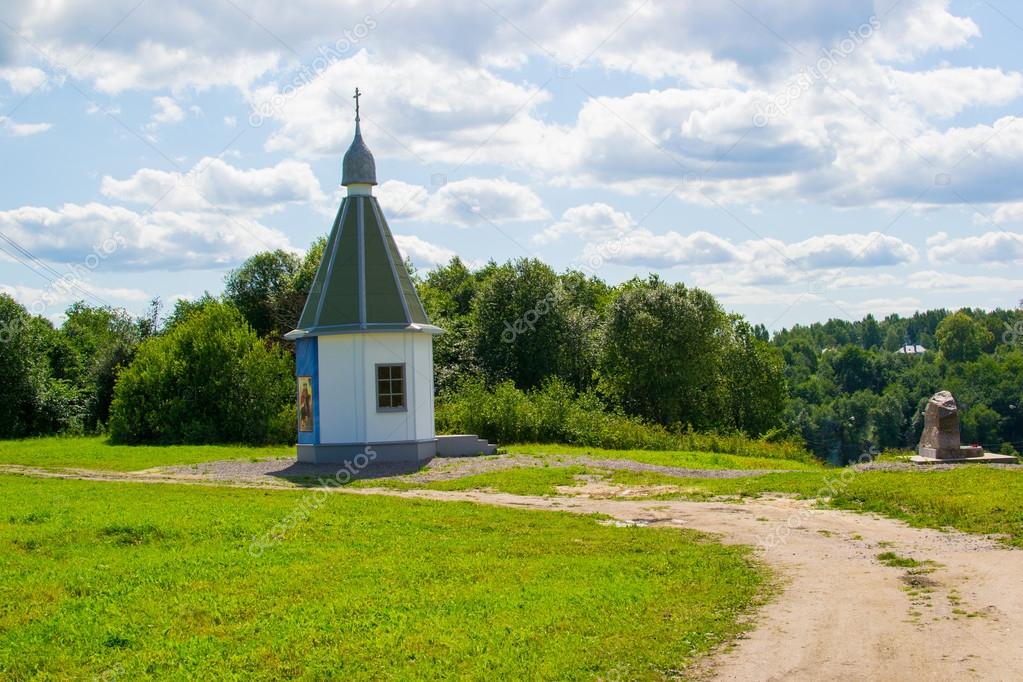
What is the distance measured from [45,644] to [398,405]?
1869 centimetres

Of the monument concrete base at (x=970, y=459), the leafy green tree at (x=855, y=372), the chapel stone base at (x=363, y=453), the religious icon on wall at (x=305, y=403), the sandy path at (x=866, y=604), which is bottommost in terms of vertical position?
the sandy path at (x=866, y=604)

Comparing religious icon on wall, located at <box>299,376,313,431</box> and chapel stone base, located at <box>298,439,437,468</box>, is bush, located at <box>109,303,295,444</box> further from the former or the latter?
chapel stone base, located at <box>298,439,437,468</box>

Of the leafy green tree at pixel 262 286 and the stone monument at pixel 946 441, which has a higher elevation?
the leafy green tree at pixel 262 286

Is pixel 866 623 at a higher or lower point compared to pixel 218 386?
lower

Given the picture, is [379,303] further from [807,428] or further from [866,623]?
[807,428]

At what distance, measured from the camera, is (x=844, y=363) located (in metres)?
97.4

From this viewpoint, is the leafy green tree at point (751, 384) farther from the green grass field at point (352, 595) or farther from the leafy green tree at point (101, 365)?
the green grass field at point (352, 595)

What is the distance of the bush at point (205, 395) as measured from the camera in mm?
35469

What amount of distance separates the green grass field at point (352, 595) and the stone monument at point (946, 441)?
40.1ft

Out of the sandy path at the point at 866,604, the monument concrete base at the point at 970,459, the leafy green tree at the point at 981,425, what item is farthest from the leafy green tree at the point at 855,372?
the sandy path at the point at 866,604

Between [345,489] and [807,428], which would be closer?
[345,489]

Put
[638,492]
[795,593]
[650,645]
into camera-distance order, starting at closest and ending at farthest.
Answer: [650,645]
[795,593]
[638,492]

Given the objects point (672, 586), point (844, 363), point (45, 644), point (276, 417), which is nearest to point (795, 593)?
point (672, 586)

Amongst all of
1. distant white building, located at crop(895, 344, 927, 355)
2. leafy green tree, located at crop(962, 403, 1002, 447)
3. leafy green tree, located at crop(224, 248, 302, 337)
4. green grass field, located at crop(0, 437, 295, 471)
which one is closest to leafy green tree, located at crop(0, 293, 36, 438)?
green grass field, located at crop(0, 437, 295, 471)
